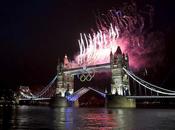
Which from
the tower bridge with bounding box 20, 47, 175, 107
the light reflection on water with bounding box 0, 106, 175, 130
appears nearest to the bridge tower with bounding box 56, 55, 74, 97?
the tower bridge with bounding box 20, 47, 175, 107

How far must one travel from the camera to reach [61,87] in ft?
375

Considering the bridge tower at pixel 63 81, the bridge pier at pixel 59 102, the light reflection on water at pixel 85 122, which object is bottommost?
the light reflection on water at pixel 85 122

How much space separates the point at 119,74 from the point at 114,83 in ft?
9.90

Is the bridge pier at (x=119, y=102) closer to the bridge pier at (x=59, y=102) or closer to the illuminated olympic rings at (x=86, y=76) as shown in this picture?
the illuminated olympic rings at (x=86, y=76)

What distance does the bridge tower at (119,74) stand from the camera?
90.7 m

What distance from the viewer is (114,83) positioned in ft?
303

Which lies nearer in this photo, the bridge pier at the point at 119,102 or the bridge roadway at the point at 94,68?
the bridge pier at the point at 119,102

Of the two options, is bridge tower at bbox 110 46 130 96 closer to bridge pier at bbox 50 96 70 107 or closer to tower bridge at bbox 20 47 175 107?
tower bridge at bbox 20 47 175 107

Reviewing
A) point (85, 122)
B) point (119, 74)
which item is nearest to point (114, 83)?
point (119, 74)

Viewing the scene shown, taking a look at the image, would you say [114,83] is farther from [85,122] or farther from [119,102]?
[85,122]

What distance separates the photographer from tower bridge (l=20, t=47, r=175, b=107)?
84875 mm

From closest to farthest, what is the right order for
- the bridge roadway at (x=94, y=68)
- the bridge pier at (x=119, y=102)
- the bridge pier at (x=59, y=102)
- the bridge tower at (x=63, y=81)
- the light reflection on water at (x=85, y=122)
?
the light reflection on water at (x=85, y=122) → the bridge pier at (x=119, y=102) → the bridge roadway at (x=94, y=68) → the bridge pier at (x=59, y=102) → the bridge tower at (x=63, y=81)

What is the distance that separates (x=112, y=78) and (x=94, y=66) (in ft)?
20.4

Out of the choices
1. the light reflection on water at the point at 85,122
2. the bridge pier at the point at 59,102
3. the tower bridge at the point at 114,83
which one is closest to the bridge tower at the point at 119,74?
the tower bridge at the point at 114,83
